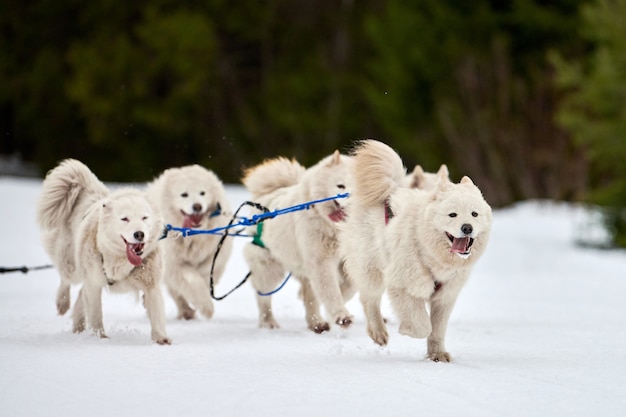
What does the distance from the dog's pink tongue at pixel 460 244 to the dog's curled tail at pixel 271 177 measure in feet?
10.1

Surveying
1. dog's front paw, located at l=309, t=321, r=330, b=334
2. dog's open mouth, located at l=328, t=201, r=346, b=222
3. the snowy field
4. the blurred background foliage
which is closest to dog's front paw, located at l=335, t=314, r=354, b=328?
the snowy field

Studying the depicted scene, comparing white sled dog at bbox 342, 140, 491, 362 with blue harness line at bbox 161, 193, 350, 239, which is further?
blue harness line at bbox 161, 193, 350, 239

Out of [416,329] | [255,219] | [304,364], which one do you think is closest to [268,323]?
[255,219]

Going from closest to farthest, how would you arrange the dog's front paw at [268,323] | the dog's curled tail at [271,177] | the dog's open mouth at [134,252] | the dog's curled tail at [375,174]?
the dog's curled tail at [375,174] → the dog's open mouth at [134,252] → the dog's front paw at [268,323] → the dog's curled tail at [271,177]

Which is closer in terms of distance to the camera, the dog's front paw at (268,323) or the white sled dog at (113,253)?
the white sled dog at (113,253)

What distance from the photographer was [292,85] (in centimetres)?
3378

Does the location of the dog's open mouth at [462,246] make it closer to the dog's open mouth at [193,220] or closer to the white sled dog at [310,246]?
the white sled dog at [310,246]

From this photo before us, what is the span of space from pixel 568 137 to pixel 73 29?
19809 millimetres

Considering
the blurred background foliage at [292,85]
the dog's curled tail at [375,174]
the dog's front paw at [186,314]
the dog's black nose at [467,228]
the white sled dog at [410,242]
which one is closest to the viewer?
the dog's black nose at [467,228]

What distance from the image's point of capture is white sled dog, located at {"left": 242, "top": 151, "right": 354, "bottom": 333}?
299 inches

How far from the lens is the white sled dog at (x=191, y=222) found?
8.26 m

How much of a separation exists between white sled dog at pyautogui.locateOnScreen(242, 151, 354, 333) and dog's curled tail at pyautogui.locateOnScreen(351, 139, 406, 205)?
785 mm

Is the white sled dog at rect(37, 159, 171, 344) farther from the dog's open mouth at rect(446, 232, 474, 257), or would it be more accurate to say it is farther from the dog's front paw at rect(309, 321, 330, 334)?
the dog's open mouth at rect(446, 232, 474, 257)

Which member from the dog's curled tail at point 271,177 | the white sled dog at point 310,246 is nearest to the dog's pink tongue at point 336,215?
the white sled dog at point 310,246
